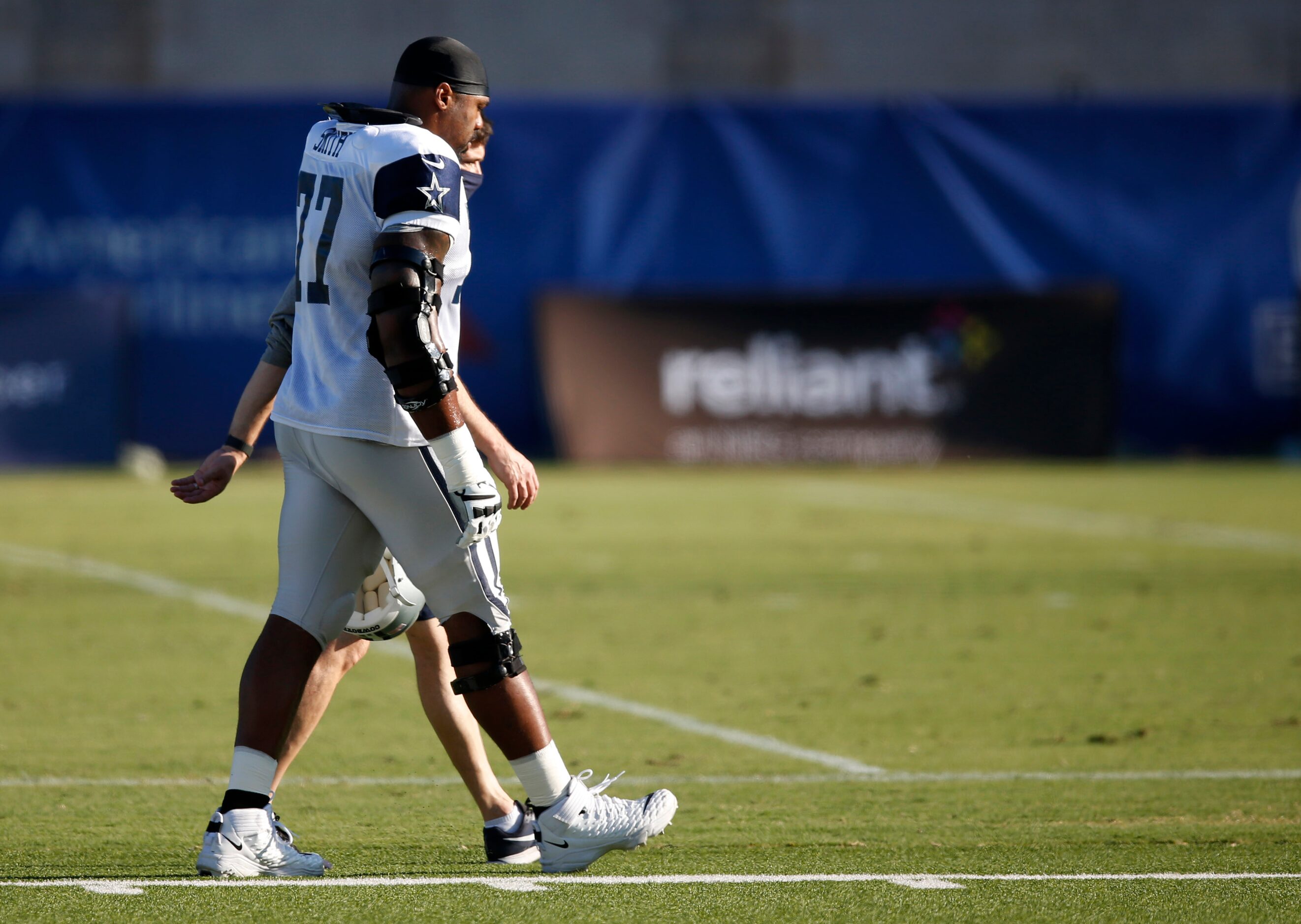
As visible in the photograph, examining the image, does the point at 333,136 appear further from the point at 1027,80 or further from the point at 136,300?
the point at 1027,80

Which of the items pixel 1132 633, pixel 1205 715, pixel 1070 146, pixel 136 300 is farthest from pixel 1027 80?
pixel 1205 715

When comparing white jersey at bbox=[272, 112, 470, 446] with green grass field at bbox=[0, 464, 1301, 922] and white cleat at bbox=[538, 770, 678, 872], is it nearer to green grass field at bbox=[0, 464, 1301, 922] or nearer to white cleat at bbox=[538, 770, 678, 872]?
white cleat at bbox=[538, 770, 678, 872]

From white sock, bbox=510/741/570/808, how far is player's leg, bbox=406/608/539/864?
0.88 ft

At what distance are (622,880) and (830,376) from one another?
581 inches

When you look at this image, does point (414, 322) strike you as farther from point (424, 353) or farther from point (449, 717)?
point (449, 717)

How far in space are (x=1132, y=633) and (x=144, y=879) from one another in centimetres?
565

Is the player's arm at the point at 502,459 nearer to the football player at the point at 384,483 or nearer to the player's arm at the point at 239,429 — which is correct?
the football player at the point at 384,483

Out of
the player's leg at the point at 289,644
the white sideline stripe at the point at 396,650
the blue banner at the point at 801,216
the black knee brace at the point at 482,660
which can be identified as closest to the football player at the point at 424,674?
the player's leg at the point at 289,644

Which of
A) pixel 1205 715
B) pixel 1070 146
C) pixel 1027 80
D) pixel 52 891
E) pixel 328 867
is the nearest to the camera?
pixel 52 891

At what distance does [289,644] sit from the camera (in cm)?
453

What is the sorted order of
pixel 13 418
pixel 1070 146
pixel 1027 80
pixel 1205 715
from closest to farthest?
pixel 1205 715 → pixel 13 418 → pixel 1070 146 → pixel 1027 80

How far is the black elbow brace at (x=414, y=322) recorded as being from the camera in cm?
421

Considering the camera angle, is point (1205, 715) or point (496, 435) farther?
point (1205, 715)

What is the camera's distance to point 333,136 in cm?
450
